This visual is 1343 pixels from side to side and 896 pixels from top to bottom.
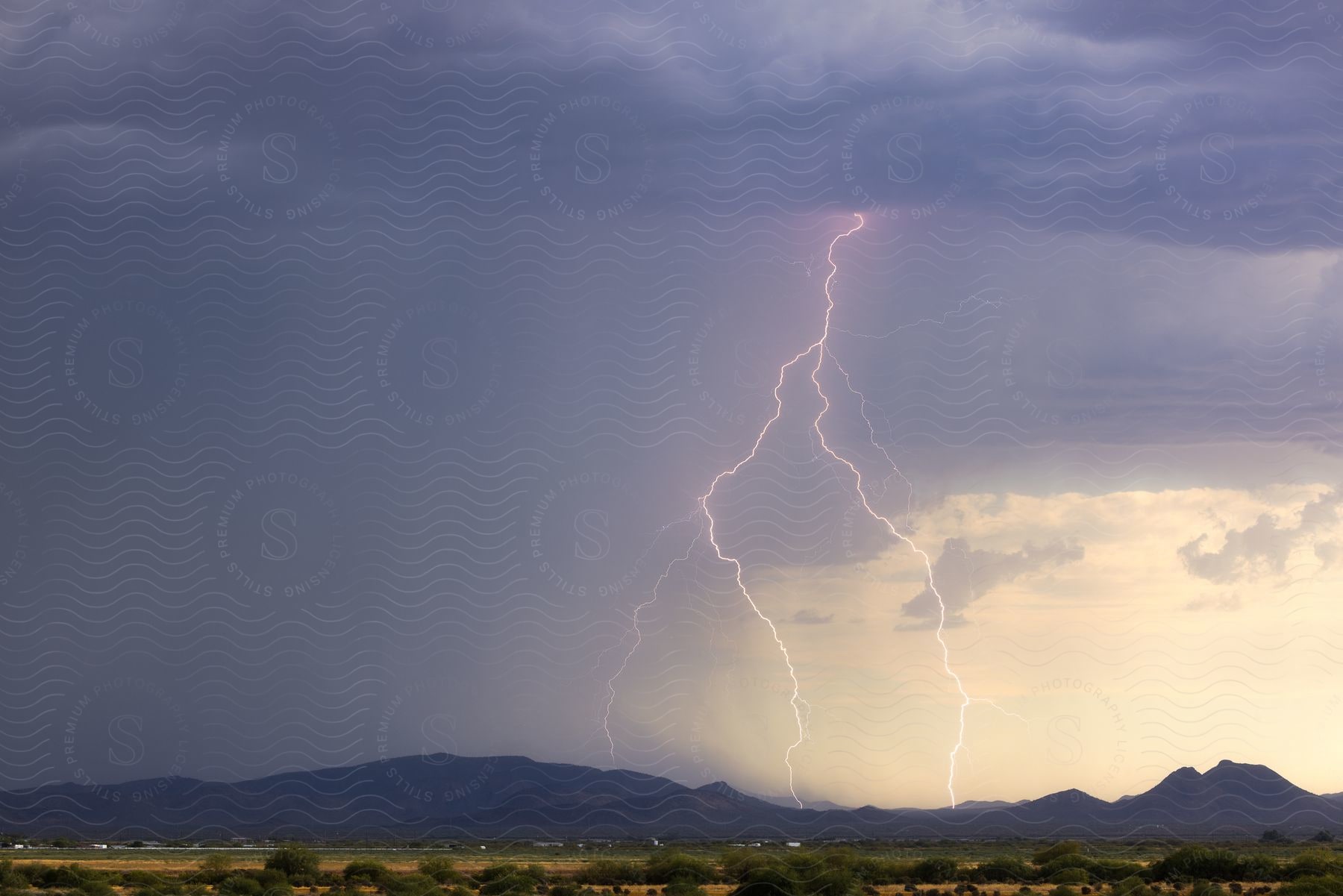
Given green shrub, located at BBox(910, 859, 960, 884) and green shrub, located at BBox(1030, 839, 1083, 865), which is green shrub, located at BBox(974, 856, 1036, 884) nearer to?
green shrub, located at BBox(910, 859, 960, 884)

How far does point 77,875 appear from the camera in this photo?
38.2m

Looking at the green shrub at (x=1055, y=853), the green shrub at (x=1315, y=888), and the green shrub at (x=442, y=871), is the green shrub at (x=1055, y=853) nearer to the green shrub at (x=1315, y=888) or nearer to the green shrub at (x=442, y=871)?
the green shrub at (x=1315, y=888)

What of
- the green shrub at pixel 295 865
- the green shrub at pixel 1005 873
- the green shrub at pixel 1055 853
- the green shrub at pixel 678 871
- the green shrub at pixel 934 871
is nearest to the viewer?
the green shrub at pixel 678 871

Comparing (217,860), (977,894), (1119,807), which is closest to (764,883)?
(977,894)

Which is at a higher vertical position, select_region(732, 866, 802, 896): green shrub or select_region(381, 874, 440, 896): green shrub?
select_region(732, 866, 802, 896): green shrub

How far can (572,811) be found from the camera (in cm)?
9288

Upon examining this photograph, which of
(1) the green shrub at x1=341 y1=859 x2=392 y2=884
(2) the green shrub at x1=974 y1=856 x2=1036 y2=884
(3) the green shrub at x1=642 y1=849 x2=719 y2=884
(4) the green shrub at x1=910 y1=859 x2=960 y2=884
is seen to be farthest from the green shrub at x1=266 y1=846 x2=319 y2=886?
(2) the green shrub at x1=974 y1=856 x2=1036 y2=884

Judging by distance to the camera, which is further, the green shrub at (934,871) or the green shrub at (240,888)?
the green shrub at (934,871)

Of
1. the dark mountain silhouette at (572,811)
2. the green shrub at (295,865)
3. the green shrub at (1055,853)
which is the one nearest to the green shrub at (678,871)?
the green shrub at (295,865)

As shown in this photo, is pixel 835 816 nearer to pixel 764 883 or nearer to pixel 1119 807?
pixel 1119 807

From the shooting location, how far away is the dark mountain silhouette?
268 ft

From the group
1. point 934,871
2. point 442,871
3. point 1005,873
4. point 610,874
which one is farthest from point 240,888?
point 1005,873

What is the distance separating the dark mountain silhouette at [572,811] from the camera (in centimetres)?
8181

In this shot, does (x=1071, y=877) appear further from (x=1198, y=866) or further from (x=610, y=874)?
(x=610, y=874)
